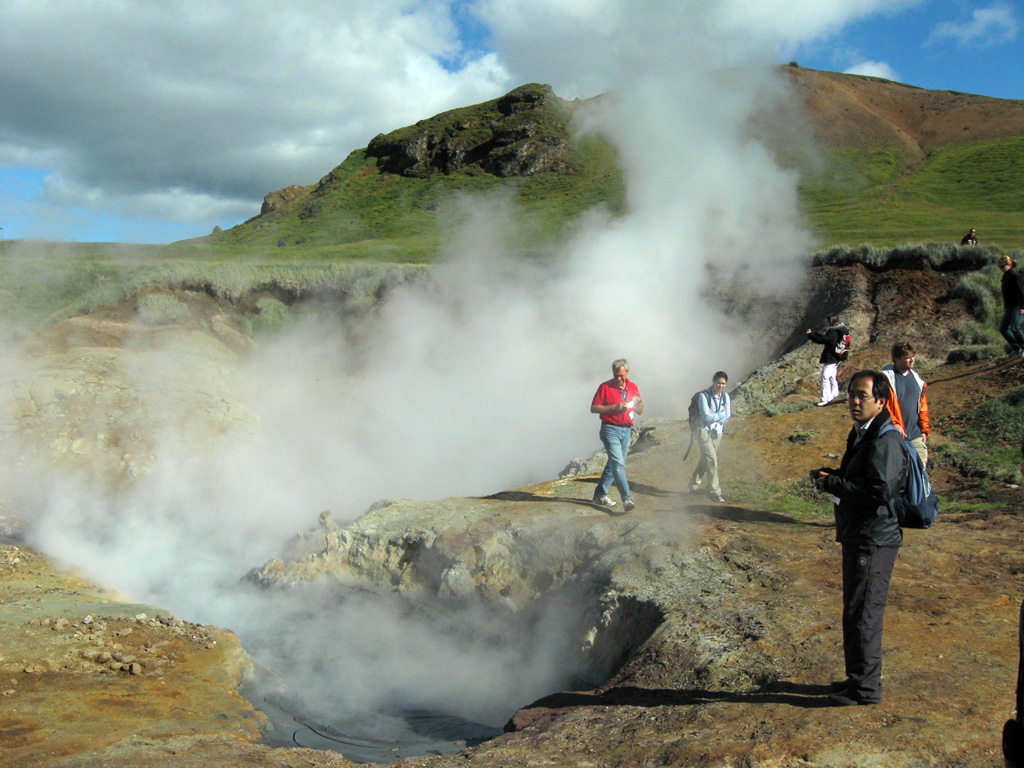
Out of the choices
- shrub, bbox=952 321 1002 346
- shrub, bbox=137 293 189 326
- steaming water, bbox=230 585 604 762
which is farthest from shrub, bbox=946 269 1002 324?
shrub, bbox=137 293 189 326

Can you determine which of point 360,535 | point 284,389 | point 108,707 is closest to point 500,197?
point 284,389

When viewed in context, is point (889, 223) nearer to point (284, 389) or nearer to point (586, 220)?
point (586, 220)

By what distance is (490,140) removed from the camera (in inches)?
1934

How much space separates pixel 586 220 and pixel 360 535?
1070 cm

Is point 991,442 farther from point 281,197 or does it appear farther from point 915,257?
point 281,197

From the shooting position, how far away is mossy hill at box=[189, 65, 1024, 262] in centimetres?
3178

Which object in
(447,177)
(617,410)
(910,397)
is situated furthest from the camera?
(447,177)

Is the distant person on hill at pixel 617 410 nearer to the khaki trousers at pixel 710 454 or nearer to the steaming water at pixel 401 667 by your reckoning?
the khaki trousers at pixel 710 454

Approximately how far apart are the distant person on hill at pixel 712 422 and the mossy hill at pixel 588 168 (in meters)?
16.9

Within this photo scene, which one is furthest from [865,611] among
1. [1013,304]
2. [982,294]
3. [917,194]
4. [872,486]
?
[917,194]

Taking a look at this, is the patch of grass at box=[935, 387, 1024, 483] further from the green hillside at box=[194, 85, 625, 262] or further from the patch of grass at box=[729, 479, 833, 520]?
the green hillside at box=[194, 85, 625, 262]

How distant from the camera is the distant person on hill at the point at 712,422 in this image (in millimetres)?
7039

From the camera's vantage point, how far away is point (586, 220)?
1650 cm

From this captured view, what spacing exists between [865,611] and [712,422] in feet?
12.8
